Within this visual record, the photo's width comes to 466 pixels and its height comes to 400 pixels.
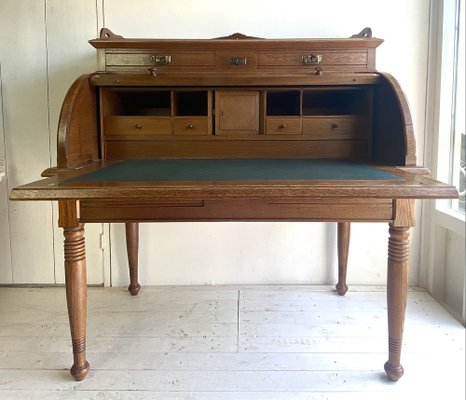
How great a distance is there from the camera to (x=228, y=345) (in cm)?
168

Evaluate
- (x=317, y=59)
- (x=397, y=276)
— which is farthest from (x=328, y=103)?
(x=397, y=276)

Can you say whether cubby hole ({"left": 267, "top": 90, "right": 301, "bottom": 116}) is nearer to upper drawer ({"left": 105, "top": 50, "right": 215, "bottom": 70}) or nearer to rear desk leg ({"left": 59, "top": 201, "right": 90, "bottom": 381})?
upper drawer ({"left": 105, "top": 50, "right": 215, "bottom": 70})

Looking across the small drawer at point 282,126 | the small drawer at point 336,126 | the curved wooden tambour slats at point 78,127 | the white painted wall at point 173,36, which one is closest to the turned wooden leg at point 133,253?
the white painted wall at point 173,36

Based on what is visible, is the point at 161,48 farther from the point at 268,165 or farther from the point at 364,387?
the point at 364,387

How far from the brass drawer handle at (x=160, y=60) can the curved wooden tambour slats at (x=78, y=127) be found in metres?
0.28

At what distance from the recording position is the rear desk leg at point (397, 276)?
1.33 m

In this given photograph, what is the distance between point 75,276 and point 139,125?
0.76 m

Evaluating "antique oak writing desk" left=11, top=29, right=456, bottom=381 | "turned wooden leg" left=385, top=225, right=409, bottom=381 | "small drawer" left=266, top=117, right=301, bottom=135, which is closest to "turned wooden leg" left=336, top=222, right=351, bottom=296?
"antique oak writing desk" left=11, top=29, right=456, bottom=381

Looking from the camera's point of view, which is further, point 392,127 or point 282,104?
point 282,104

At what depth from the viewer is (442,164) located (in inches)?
81.2

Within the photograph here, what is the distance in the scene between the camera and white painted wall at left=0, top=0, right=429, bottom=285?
2.10 meters

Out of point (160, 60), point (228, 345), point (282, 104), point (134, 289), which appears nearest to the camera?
point (228, 345)

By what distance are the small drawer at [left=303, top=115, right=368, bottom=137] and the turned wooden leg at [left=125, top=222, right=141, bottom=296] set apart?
3.14 ft

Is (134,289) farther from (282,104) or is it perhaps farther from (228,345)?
(282,104)
